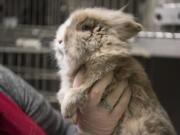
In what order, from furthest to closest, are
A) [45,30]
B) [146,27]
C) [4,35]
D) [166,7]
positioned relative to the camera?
[4,35] → [45,30] → [146,27] → [166,7]

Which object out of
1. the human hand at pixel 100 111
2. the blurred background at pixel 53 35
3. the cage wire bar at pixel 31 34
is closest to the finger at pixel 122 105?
the human hand at pixel 100 111

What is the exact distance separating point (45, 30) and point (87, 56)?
1058 millimetres

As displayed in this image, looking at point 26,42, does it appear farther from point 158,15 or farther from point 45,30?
point 158,15

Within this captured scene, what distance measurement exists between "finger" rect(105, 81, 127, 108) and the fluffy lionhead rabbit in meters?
0.01

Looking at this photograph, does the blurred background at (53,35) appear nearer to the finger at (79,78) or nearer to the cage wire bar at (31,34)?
the cage wire bar at (31,34)

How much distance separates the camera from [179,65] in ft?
6.41

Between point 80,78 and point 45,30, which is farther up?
point 80,78

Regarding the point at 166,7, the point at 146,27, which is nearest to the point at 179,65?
the point at 146,27

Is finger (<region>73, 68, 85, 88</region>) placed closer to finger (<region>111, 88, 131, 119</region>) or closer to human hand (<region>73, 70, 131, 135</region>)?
human hand (<region>73, 70, 131, 135</region>)

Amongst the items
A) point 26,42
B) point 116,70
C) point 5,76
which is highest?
point 116,70

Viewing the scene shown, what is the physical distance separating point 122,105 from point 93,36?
0.60 ft

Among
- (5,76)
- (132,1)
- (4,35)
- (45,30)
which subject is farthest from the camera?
(4,35)

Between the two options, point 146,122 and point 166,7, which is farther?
point 166,7

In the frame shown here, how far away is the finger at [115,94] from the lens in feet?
3.73
